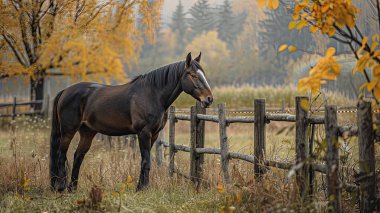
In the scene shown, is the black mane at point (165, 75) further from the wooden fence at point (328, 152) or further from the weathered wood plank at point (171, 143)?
the weathered wood plank at point (171, 143)

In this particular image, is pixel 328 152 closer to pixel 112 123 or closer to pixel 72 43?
pixel 112 123

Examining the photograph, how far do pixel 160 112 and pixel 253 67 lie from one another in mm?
49931

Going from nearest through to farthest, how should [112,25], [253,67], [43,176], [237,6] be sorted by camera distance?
[43,176] < [112,25] < [253,67] < [237,6]

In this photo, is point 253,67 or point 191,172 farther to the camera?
point 253,67

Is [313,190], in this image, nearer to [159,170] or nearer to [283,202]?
[283,202]

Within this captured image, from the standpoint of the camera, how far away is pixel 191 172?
7566 millimetres

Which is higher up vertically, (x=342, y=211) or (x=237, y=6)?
(x=237, y=6)

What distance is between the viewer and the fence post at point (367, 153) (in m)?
4.11

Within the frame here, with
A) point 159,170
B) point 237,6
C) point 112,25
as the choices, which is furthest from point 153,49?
point 159,170

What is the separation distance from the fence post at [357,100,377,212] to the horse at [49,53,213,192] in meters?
2.34

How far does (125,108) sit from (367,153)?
11.2 feet

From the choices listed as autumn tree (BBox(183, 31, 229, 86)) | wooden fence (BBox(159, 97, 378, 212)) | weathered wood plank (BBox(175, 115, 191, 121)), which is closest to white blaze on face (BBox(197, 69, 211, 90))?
wooden fence (BBox(159, 97, 378, 212))

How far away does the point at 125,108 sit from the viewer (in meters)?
6.64

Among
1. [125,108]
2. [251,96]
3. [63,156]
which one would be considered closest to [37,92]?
[251,96]
